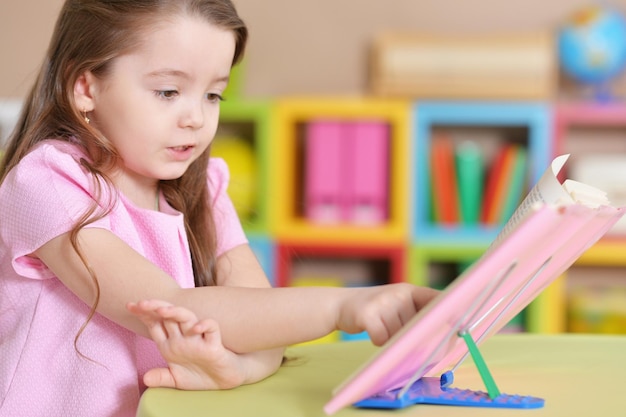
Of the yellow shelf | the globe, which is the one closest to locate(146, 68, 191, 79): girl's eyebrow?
the yellow shelf

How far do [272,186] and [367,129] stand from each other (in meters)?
0.34

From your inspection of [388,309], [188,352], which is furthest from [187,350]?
[388,309]

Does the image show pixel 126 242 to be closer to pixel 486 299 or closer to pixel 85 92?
pixel 85 92

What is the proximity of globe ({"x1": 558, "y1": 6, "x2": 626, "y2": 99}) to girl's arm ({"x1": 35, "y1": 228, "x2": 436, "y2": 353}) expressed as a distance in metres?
2.29

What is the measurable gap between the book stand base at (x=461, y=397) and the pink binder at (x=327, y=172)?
2089 millimetres

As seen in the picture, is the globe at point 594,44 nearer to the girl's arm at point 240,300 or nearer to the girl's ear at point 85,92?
the girl's ear at point 85,92

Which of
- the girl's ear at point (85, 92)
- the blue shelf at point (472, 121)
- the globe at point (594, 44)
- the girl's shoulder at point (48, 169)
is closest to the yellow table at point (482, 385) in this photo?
the girl's shoulder at point (48, 169)

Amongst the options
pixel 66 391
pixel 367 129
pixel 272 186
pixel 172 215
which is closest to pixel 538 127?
pixel 367 129

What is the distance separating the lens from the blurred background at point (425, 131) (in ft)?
9.21

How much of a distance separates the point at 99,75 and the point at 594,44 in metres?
2.17

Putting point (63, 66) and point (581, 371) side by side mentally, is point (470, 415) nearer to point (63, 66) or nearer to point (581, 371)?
point (581, 371)

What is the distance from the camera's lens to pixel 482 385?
0.84m

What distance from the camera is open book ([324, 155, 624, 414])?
2.11ft

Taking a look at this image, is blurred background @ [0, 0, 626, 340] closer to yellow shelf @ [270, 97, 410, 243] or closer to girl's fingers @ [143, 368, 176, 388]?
yellow shelf @ [270, 97, 410, 243]
